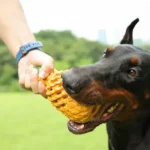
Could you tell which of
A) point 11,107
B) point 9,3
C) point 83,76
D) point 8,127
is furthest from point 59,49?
point 83,76

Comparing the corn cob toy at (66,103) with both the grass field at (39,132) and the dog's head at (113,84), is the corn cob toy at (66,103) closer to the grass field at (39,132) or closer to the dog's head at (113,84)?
the dog's head at (113,84)

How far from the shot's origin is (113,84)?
5.02 ft

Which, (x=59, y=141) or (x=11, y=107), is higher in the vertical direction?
(x=59, y=141)

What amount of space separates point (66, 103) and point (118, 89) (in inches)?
6.7

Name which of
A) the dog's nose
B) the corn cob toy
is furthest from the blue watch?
the dog's nose

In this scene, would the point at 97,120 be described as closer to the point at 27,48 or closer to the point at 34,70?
the point at 34,70

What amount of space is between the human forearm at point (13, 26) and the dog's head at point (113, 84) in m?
0.34

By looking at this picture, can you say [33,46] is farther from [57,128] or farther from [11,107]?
[11,107]

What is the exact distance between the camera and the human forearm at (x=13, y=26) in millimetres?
1788

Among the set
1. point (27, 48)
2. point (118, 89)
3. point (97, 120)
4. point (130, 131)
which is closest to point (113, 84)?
point (118, 89)

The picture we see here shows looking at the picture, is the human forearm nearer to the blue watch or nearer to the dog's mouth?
the blue watch

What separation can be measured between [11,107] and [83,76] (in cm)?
376

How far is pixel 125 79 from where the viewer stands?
1.55m

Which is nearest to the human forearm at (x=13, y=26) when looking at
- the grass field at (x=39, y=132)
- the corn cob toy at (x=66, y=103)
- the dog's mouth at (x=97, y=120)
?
the corn cob toy at (x=66, y=103)
